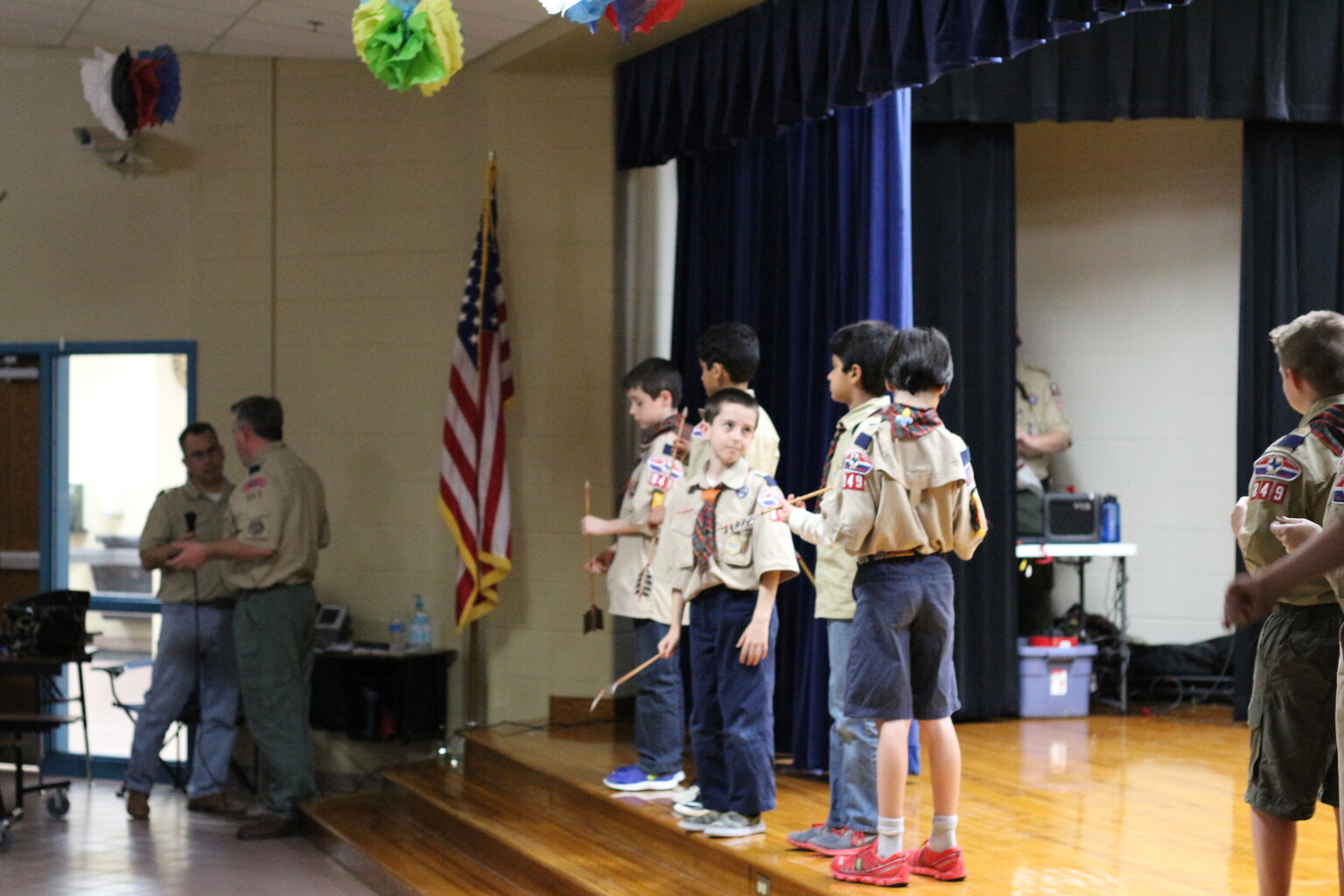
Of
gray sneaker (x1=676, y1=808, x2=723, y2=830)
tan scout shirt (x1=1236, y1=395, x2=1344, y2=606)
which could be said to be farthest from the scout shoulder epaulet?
gray sneaker (x1=676, y1=808, x2=723, y2=830)

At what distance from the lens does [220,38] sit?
652 centimetres

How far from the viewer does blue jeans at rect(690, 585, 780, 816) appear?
4078 mm

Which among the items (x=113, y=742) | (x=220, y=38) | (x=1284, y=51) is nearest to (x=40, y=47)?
(x=220, y=38)

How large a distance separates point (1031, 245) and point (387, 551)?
3541 millimetres

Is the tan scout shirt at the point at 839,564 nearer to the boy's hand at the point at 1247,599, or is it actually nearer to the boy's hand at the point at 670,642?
the boy's hand at the point at 670,642

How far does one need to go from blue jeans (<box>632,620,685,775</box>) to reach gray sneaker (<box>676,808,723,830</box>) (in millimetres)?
543

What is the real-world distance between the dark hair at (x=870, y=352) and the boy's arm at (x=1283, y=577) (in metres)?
1.94

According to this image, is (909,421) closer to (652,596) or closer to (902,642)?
(902,642)

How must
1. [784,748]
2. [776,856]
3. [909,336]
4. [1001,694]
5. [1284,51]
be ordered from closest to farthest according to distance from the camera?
[909,336]
[776,856]
[784,748]
[1284,51]
[1001,694]

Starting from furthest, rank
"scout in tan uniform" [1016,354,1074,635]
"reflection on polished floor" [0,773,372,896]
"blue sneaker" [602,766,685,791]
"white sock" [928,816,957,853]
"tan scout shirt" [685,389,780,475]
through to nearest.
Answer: "scout in tan uniform" [1016,354,1074,635], "reflection on polished floor" [0,773,372,896], "blue sneaker" [602,766,685,791], "tan scout shirt" [685,389,780,475], "white sock" [928,816,957,853]

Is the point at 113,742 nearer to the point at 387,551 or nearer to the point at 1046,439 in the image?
the point at 387,551

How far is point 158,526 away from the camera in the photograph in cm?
621

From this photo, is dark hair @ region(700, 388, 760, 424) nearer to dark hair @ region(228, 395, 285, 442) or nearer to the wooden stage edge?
the wooden stage edge

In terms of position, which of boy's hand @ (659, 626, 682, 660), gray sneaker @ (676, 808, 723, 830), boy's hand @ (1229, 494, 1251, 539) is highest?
boy's hand @ (1229, 494, 1251, 539)
